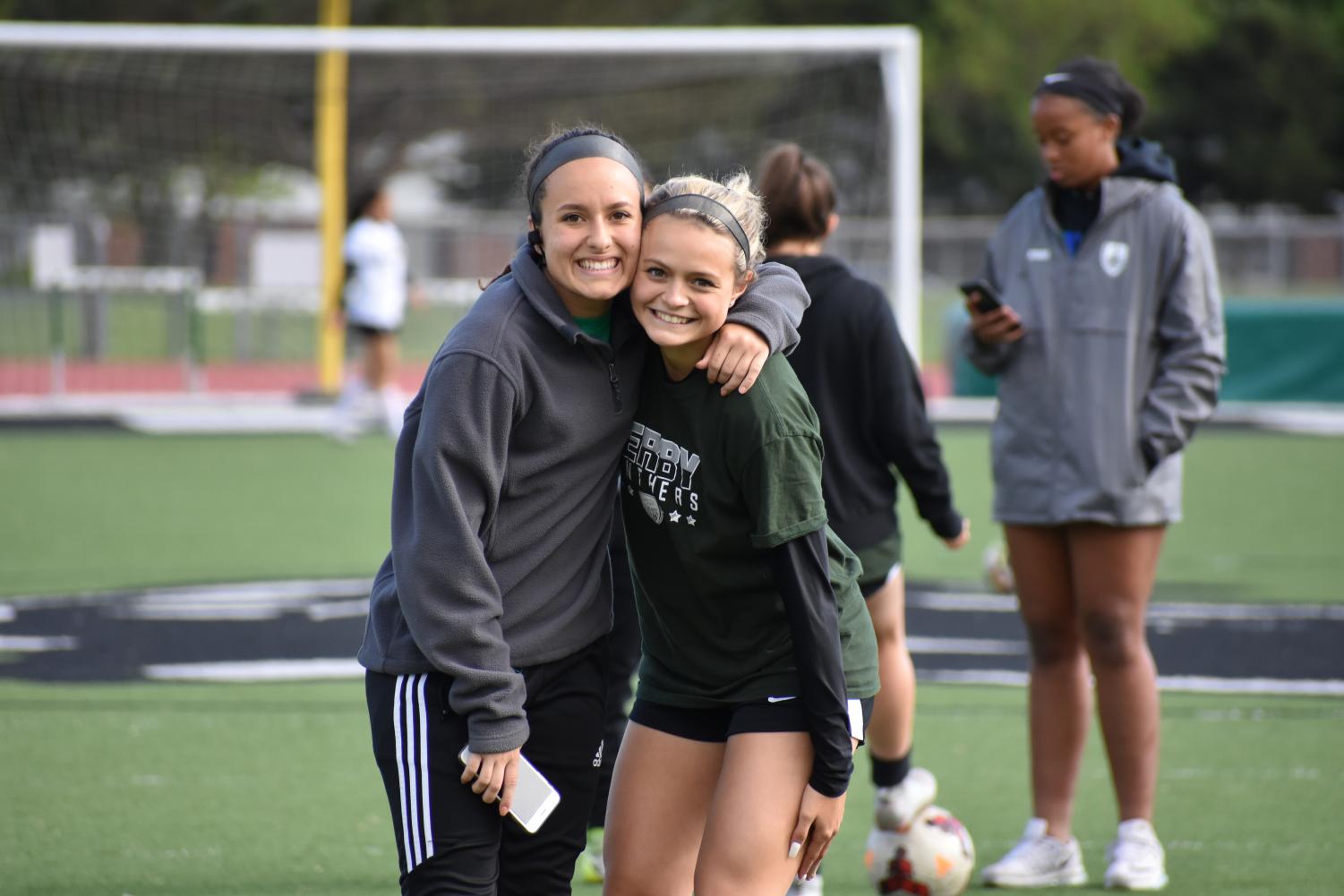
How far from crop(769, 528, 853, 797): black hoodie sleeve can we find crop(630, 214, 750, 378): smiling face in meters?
0.43

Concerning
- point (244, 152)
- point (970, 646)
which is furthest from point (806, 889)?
point (244, 152)

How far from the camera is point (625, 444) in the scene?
3.17 metres

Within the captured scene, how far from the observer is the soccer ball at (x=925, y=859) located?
14.0 ft

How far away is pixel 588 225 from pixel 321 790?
112 inches

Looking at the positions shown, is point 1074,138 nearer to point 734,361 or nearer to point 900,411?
point 900,411

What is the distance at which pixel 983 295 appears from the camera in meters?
4.55

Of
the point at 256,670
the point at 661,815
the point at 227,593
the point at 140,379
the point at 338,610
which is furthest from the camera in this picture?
A: the point at 140,379

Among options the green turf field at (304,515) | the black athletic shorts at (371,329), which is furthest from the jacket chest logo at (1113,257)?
the black athletic shorts at (371,329)

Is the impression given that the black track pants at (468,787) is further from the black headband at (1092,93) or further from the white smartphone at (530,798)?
the black headband at (1092,93)

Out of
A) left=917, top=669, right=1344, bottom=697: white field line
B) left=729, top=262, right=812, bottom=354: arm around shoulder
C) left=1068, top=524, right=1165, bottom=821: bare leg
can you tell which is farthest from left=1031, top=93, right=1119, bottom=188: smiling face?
left=917, top=669, right=1344, bottom=697: white field line

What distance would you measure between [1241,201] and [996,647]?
4277cm

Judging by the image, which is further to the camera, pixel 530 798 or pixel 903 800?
pixel 903 800

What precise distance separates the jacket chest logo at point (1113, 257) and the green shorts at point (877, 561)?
897 mm

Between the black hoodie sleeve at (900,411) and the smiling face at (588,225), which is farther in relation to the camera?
the black hoodie sleeve at (900,411)
